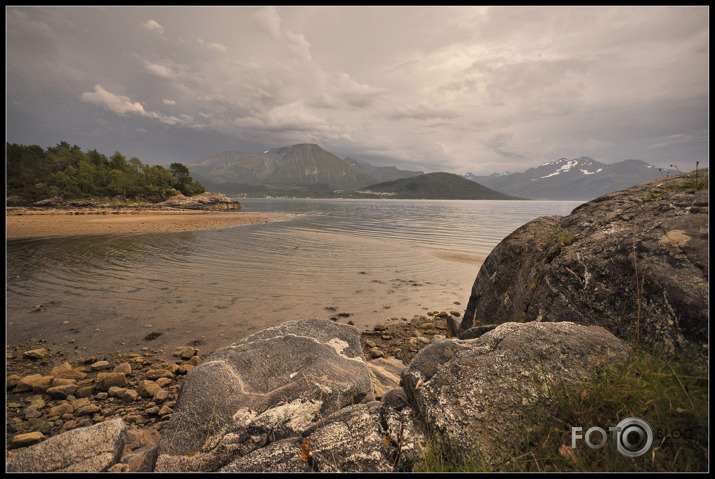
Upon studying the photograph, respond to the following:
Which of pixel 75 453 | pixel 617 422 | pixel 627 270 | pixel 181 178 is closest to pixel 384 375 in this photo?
pixel 617 422

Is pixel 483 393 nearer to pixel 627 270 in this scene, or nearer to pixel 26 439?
pixel 627 270

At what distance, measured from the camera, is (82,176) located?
256ft

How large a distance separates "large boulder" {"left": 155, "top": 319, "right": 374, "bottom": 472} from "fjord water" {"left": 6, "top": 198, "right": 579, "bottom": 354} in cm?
406

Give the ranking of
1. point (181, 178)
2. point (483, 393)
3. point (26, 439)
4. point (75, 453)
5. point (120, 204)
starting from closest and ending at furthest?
1. point (483, 393)
2. point (75, 453)
3. point (26, 439)
4. point (120, 204)
5. point (181, 178)

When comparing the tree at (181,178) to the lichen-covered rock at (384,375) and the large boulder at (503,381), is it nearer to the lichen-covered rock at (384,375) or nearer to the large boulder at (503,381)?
the lichen-covered rock at (384,375)

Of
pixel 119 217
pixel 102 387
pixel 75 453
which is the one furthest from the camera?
pixel 119 217

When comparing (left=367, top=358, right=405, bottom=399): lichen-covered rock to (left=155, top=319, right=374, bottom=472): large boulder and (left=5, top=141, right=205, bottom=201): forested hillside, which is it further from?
A: (left=5, top=141, right=205, bottom=201): forested hillside

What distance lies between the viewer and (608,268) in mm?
4367

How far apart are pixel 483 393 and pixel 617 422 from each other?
1002 millimetres

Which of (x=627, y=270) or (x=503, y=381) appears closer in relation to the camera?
(x=503, y=381)

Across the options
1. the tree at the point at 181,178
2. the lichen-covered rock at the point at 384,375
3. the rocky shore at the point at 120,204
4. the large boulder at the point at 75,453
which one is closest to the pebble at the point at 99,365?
the large boulder at the point at 75,453

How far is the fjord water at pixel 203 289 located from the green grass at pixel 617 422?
7307 millimetres

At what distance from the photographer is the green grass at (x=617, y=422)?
1.93 metres

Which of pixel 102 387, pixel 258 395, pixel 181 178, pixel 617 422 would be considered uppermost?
pixel 181 178
